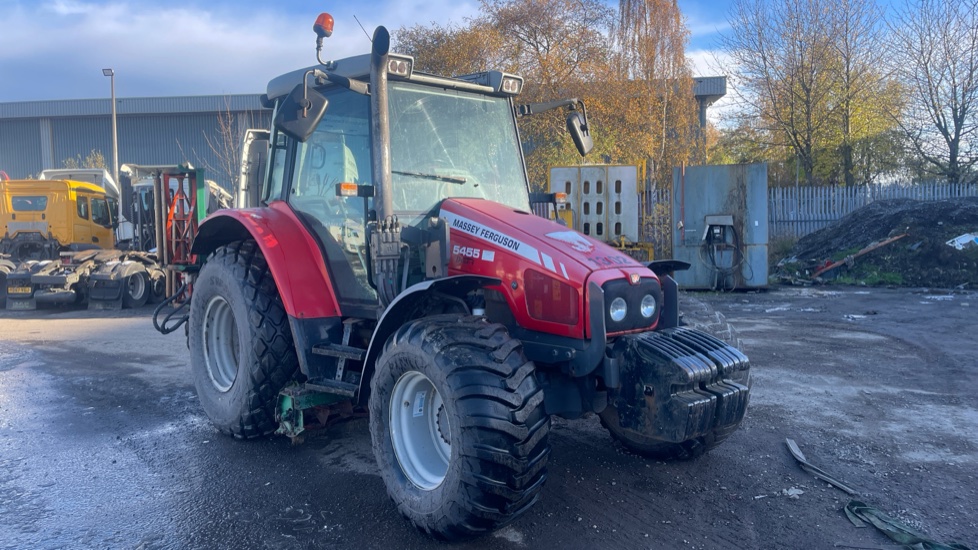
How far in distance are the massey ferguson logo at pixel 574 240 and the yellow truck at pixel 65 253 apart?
526 inches

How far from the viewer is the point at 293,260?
5008mm

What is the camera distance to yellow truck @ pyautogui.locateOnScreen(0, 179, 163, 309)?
49.6 ft

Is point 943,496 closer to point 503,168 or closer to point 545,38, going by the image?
point 503,168

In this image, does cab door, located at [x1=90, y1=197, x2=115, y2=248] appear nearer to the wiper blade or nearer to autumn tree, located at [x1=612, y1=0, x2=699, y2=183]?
autumn tree, located at [x1=612, y1=0, x2=699, y2=183]

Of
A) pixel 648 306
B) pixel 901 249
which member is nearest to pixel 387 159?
pixel 648 306

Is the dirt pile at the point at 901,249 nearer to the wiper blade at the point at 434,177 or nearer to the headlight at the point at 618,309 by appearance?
the wiper blade at the point at 434,177

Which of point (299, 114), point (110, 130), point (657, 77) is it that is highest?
point (110, 130)

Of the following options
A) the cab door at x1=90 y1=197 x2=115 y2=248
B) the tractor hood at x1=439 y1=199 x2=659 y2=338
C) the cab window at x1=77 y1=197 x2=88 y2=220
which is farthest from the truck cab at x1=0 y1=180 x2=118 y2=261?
the tractor hood at x1=439 y1=199 x2=659 y2=338

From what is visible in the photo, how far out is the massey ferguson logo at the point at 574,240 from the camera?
164 inches

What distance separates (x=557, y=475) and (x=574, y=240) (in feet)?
5.05

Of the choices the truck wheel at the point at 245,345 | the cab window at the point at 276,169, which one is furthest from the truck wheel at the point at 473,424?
the cab window at the point at 276,169

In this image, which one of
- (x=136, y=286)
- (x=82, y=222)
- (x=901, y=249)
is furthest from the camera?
(x=82, y=222)

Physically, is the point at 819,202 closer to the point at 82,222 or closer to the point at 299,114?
the point at 82,222

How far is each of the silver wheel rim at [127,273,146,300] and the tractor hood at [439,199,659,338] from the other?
13.3 metres
